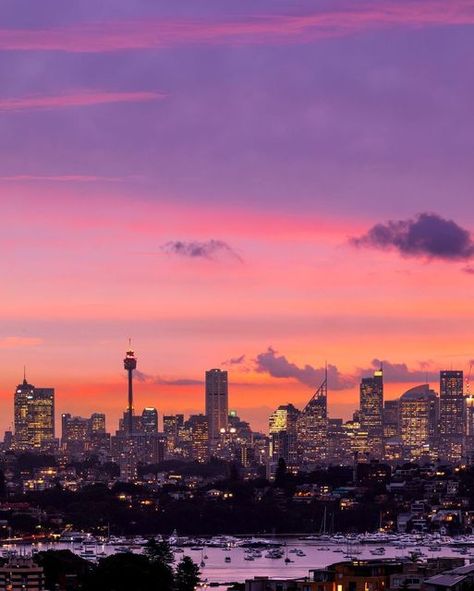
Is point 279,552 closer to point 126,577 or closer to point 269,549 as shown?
point 269,549

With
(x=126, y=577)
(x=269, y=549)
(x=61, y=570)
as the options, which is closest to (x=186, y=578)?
(x=61, y=570)

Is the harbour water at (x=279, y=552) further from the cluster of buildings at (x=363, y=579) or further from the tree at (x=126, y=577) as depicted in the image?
the cluster of buildings at (x=363, y=579)

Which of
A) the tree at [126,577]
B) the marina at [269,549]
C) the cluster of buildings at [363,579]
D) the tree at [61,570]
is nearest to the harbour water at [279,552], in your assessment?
the marina at [269,549]

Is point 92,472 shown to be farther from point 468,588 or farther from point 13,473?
point 468,588

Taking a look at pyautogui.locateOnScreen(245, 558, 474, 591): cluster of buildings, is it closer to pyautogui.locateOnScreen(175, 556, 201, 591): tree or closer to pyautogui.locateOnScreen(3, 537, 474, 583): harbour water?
pyautogui.locateOnScreen(175, 556, 201, 591): tree

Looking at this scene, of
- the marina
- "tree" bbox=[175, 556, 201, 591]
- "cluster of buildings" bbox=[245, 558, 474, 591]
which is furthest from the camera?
the marina

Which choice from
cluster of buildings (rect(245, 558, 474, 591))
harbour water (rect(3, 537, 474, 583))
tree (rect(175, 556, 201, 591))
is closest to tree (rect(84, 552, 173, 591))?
cluster of buildings (rect(245, 558, 474, 591))

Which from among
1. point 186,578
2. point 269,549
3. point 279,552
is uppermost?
point 269,549

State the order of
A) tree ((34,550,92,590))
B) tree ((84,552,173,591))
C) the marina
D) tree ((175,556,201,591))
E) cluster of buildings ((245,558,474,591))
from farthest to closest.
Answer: the marina < tree ((34,550,92,590)) < tree ((175,556,201,591)) < tree ((84,552,173,591)) < cluster of buildings ((245,558,474,591))

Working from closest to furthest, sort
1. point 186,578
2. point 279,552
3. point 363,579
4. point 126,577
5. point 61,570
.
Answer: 1. point 363,579
2. point 126,577
3. point 186,578
4. point 61,570
5. point 279,552
